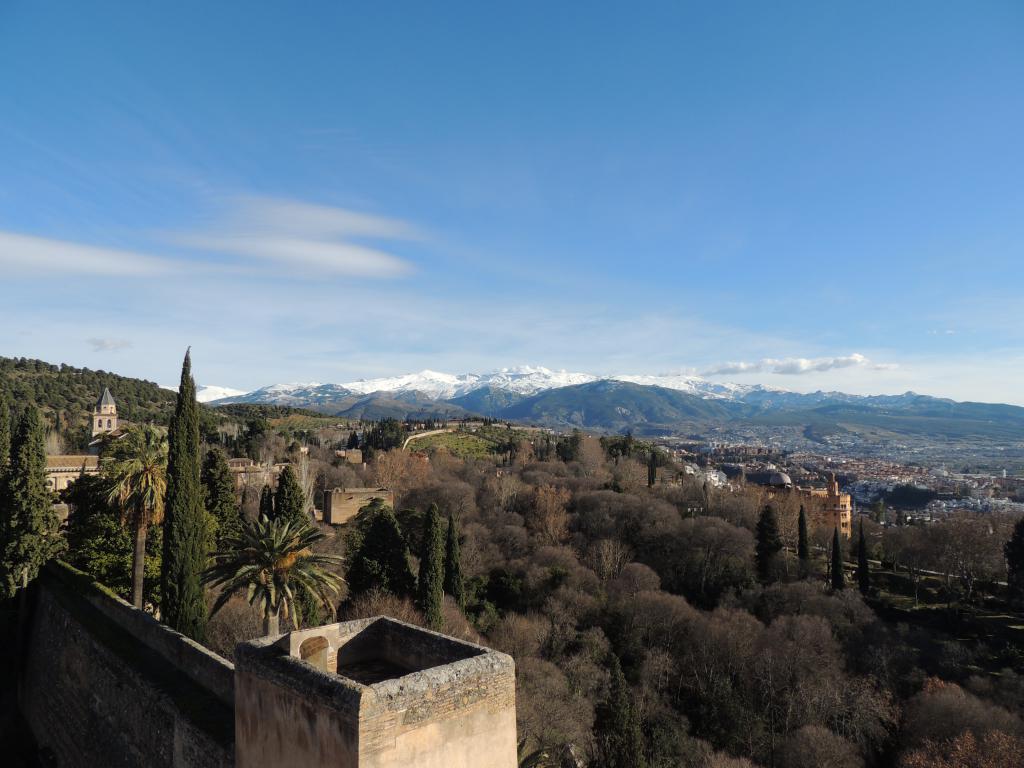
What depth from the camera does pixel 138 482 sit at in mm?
18359

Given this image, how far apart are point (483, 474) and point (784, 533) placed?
79.6 feet

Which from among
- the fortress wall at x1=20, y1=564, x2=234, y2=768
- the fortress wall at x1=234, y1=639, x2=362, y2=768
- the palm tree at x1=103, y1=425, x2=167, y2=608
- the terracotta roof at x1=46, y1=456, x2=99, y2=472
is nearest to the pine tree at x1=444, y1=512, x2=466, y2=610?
the palm tree at x1=103, y1=425, x2=167, y2=608

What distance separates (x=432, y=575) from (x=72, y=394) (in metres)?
60.6

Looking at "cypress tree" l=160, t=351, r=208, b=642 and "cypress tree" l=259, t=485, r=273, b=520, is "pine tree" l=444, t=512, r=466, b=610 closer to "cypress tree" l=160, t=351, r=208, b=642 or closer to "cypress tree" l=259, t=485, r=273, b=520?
"cypress tree" l=259, t=485, r=273, b=520

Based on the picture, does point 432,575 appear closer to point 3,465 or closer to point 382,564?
point 382,564

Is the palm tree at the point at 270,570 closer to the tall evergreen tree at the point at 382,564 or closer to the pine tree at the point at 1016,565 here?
the tall evergreen tree at the point at 382,564

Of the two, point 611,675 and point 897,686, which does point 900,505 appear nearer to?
point 897,686

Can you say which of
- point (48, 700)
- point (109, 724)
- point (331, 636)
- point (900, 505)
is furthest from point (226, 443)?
point (900, 505)

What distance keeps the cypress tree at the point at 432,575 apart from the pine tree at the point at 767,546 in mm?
22415

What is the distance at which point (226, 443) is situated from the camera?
61938 millimetres

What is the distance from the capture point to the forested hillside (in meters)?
57.8

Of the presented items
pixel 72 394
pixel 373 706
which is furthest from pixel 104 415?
pixel 373 706

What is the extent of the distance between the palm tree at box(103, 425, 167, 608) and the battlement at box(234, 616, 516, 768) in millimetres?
12496

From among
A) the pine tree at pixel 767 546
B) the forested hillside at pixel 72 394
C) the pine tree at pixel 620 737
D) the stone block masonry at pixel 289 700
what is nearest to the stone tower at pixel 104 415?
the forested hillside at pixel 72 394
